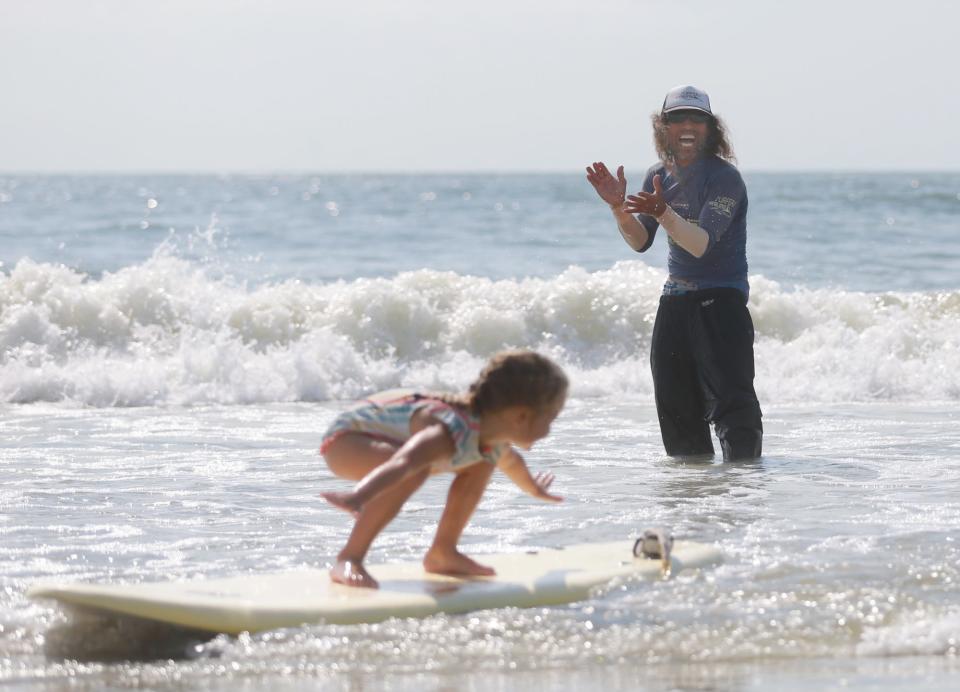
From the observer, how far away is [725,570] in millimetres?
5086

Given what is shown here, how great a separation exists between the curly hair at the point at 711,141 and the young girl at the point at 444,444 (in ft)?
8.54

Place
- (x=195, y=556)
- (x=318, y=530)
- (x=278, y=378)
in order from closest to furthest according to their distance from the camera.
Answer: (x=195, y=556)
(x=318, y=530)
(x=278, y=378)

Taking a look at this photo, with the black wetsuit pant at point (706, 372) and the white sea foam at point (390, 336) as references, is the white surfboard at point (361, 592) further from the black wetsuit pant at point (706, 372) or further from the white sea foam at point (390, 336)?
the white sea foam at point (390, 336)

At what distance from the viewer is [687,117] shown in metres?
6.74

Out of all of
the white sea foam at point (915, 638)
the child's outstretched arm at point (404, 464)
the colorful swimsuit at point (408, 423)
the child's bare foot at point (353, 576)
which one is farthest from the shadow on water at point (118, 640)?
the white sea foam at point (915, 638)

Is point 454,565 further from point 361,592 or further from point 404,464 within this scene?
point 404,464

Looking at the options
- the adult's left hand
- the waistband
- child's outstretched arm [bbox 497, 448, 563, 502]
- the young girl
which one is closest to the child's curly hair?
the young girl

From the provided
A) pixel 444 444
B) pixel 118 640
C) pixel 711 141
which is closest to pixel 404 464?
pixel 444 444

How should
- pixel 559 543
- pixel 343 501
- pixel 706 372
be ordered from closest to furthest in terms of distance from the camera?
pixel 343 501
pixel 559 543
pixel 706 372

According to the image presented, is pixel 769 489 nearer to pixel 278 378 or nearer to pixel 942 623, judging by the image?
pixel 942 623

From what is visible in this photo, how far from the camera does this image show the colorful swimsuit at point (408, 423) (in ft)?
14.6

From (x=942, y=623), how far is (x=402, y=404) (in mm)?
Answer: 1860

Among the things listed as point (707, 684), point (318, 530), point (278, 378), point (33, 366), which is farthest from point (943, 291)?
point (707, 684)

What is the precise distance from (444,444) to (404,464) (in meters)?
0.15
